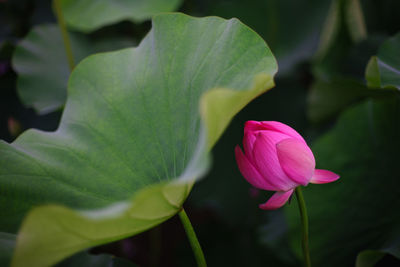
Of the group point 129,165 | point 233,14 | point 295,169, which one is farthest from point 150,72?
point 233,14

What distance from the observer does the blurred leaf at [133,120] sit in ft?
1.75

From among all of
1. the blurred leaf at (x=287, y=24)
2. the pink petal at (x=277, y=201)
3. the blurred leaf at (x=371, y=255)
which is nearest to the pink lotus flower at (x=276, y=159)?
the pink petal at (x=277, y=201)

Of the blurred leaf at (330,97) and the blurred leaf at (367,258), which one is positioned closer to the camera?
the blurred leaf at (367,258)

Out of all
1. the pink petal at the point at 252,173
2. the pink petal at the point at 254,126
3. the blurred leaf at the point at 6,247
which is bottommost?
the blurred leaf at the point at 6,247

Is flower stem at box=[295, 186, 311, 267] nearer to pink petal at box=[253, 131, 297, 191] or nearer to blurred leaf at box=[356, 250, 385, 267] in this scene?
pink petal at box=[253, 131, 297, 191]

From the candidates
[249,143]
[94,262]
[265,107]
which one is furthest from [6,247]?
[265,107]

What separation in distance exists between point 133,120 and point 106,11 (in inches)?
23.2

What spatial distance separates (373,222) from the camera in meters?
0.72

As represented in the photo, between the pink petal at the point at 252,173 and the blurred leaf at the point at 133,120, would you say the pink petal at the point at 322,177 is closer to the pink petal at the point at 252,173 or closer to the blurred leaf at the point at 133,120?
the pink petal at the point at 252,173

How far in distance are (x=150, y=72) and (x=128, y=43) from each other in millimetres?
575

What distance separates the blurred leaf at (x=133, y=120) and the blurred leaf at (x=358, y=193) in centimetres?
36

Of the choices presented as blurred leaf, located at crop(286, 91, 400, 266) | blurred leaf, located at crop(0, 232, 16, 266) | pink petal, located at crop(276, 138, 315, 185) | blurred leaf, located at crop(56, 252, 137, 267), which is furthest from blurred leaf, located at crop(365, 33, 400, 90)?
blurred leaf, located at crop(0, 232, 16, 266)

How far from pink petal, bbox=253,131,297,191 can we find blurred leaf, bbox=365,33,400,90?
0.23 metres

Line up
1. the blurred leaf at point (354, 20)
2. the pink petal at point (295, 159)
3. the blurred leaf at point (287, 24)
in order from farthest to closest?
the blurred leaf at point (287, 24), the blurred leaf at point (354, 20), the pink petal at point (295, 159)
